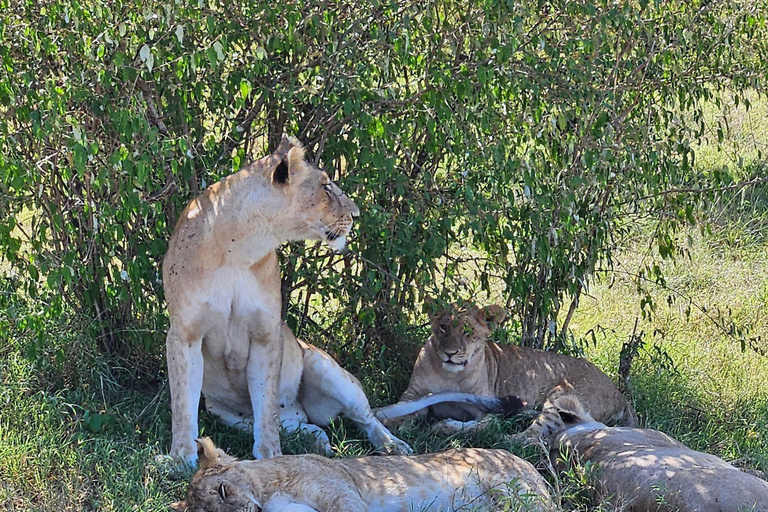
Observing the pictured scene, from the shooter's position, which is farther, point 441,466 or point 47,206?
point 47,206

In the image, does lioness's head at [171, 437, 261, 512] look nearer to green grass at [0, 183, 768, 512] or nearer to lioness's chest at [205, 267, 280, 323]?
green grass at [0, 183, 768, 512]

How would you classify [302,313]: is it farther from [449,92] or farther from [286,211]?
[449,92]

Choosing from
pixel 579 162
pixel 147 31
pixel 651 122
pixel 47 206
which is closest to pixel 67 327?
pixel 47 206

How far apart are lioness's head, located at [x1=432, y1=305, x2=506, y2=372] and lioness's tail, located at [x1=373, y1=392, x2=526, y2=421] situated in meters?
0.16

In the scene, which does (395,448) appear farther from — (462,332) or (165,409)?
(165,409)

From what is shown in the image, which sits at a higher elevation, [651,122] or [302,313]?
[651,122]

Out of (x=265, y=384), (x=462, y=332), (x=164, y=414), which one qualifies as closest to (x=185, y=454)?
(x=265, y=384)

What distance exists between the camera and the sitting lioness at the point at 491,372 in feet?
18.6

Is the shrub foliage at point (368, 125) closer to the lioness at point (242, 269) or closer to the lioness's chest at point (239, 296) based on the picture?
the lioness at point (242, 269)

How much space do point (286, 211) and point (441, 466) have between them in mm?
1236

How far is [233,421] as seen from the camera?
5.21m

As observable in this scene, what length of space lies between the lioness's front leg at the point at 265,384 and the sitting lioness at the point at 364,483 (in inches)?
22.0

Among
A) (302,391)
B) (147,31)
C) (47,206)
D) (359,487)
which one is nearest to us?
(359,487)

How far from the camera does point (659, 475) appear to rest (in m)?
4.39
